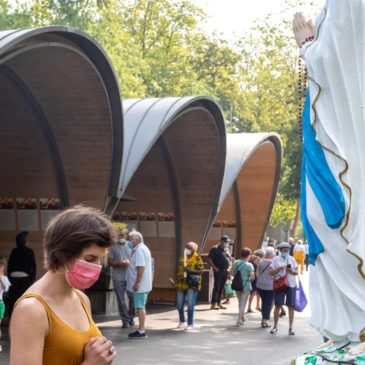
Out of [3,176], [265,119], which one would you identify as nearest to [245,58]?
[265,119]

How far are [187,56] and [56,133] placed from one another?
37927 millimetres

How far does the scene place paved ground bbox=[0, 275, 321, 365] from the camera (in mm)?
12625

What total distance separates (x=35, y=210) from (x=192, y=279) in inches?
159

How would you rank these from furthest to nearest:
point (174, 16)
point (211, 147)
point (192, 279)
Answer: point (174, 16)
point (211, 147)
point (192, 279)

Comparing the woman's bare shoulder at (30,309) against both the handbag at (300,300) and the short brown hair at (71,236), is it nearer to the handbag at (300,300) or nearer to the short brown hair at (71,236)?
the short brown hair at (71,236)

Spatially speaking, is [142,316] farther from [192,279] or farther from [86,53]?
[86,53]

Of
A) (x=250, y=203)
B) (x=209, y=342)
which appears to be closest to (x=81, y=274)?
(x=209, y=342)

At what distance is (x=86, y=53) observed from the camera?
15023mm

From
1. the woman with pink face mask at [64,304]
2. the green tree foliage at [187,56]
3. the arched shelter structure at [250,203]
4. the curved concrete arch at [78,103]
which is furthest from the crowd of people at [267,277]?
the green tree foliage at [187,56]

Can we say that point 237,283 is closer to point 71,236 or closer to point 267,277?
point 267,277

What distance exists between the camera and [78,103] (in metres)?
16.4

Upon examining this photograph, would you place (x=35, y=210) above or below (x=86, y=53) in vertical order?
below

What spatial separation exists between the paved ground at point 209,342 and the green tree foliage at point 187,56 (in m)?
23.4

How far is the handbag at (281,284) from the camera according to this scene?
16203mm
